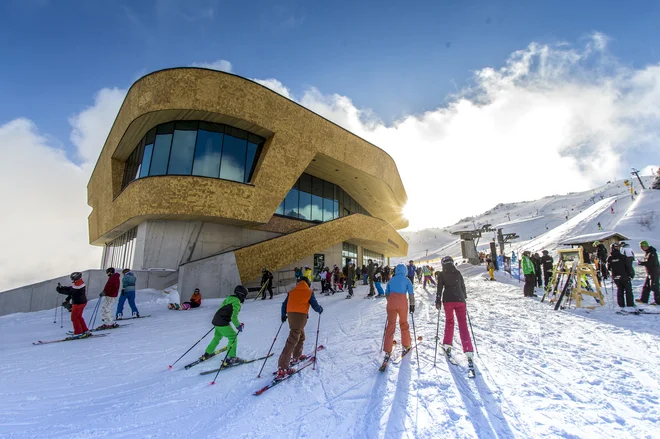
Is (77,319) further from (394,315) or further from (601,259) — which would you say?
(601,259)

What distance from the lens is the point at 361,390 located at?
3.74 metres

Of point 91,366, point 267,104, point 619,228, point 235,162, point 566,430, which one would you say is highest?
point 267,104

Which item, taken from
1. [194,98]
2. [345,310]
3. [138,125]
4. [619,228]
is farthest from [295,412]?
[619,228]

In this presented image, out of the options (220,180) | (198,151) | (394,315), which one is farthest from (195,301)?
(394,315)

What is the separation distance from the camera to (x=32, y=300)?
12.3 metres

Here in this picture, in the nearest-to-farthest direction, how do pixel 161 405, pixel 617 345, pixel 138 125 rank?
pixel 161 405 < pixel 617 345 < pixel 138 125

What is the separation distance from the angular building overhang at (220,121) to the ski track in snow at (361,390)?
31.1 feet

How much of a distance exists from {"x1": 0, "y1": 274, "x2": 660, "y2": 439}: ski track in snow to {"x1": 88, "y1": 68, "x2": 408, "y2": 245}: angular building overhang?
949 centimetres

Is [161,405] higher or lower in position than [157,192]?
lower

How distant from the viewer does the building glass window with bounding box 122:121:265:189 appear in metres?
15.8

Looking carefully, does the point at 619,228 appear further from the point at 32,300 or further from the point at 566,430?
the point at 32,300

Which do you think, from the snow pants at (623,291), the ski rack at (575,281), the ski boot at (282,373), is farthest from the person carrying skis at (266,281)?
the snow pants at (623,291)

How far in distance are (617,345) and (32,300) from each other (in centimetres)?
1945

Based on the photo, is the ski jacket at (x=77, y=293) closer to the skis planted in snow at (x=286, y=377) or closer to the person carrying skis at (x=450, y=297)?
the skis planted in snow at (x=286, y=377)
